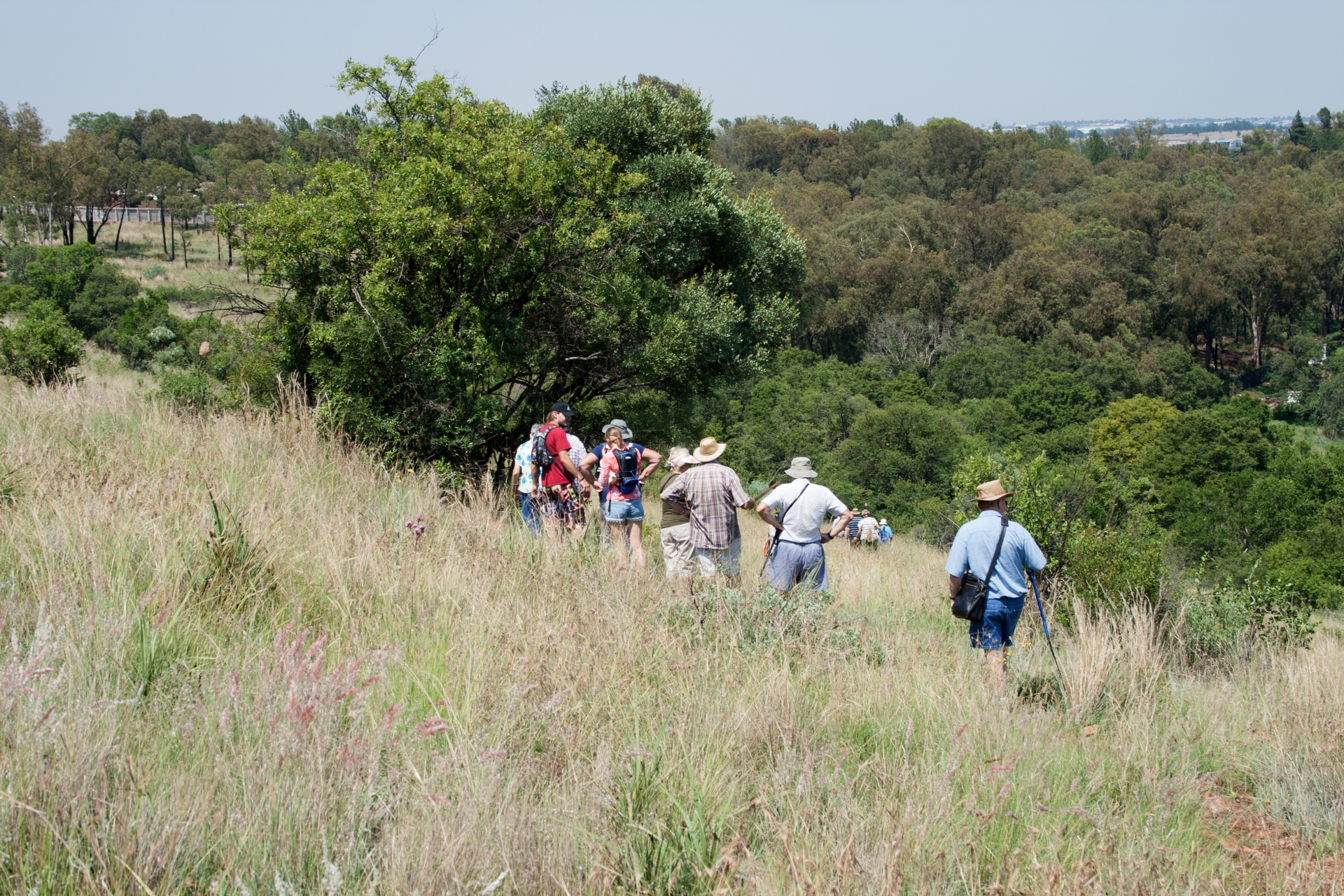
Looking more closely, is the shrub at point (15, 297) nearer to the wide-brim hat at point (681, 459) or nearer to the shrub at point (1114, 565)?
the wide-brim hat at point (681, 459)

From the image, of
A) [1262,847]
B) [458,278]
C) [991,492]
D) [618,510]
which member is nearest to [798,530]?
[991,492]

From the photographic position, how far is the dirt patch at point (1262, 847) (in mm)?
2861

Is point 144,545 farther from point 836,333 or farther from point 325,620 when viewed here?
point 836,333

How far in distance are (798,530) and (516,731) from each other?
3675mm

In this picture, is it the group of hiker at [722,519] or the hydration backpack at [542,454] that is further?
the hydration backpack at [542,454]

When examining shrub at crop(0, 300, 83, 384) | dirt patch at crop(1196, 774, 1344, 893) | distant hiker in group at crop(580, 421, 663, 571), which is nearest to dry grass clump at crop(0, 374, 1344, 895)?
dirt patch at crop(1196, 774, 1344, 893)

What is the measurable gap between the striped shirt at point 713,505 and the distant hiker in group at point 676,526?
154mm

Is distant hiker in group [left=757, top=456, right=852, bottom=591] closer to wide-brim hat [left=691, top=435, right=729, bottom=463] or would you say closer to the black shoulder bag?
wide-brim hat [left=691, top=435, right=729, bottom=463]

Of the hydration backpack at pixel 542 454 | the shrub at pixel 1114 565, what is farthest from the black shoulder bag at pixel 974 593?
the shrub at pixel 1114 565

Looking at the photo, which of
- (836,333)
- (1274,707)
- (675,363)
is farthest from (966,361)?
(1274,707)

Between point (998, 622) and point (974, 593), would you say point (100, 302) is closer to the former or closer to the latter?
point (974, 593)

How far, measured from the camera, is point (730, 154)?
407 feet

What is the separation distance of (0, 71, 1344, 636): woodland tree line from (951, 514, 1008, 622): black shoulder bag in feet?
12.4

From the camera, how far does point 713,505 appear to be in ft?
21.7
